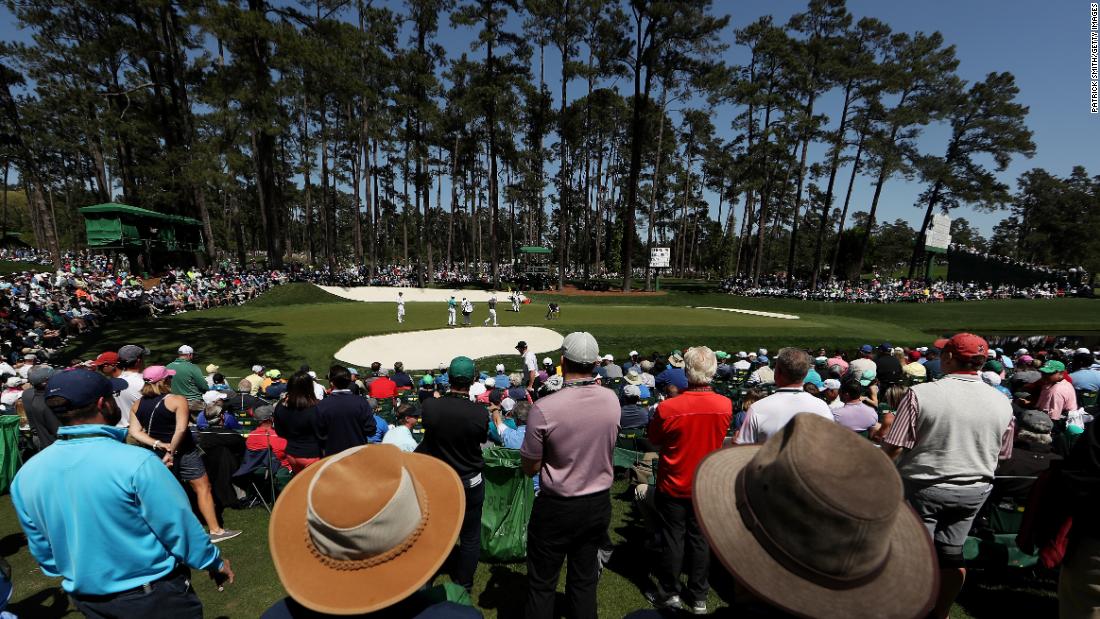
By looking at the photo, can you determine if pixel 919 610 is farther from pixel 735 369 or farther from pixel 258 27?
pixel 258 27

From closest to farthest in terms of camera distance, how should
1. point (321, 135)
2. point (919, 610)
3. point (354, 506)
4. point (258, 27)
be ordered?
point (919, 610) < point (354, 506) < point (258, 27) < point (321, 135)

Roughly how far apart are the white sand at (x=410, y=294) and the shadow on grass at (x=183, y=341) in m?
15.2

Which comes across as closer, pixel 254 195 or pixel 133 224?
pixel 133 224

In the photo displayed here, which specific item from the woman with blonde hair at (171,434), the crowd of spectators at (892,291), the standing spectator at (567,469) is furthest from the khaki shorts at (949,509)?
the crowd of spectators at (892,291)

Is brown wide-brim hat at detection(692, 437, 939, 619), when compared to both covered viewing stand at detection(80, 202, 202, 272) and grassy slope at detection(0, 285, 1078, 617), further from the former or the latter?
covered viewing stand at detection(80, 202, 202, 272)

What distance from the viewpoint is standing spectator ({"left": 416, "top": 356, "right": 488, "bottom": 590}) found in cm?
381

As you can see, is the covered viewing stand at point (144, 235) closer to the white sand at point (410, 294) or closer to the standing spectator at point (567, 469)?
the white sand at point (410, 294)

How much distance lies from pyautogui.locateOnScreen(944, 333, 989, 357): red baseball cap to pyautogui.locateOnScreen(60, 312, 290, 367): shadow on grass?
1519cm

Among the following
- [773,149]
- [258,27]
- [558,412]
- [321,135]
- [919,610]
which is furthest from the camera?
[321,135]

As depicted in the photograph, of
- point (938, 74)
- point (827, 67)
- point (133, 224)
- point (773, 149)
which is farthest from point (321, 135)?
point (938, 74)

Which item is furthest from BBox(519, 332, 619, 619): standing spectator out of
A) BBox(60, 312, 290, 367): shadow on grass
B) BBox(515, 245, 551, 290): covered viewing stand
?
BBox(515, 245, 551, 290): covered viewing stand

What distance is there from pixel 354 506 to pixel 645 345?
→ 15.9m

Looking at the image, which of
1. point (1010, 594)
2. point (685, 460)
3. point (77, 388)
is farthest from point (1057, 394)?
point (77, 388)

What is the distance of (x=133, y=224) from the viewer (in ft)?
93.9
